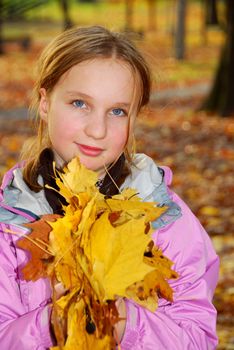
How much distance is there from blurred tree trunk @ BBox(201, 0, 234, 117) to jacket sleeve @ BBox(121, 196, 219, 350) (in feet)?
32.8

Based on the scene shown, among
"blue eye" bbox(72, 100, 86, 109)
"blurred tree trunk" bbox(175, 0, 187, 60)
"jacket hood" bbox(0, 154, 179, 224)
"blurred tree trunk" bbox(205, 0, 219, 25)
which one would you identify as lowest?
"blurred tree trunk" bbox(205, 0, 219, 25)

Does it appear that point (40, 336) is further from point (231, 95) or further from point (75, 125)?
point (231, 95)

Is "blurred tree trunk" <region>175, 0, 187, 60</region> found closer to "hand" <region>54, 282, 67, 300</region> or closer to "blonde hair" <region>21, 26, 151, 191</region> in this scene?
"blonde hair" <region>21, 26, 151, 191</region>

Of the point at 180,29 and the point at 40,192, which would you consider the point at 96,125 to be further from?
the point at 180,29

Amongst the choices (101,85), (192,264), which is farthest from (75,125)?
(192,264)

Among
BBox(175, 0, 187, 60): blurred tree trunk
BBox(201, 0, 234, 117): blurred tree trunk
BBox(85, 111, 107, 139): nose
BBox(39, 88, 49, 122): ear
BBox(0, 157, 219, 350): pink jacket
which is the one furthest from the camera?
BBox(175, 0, 187, 60): blurred tree trunk

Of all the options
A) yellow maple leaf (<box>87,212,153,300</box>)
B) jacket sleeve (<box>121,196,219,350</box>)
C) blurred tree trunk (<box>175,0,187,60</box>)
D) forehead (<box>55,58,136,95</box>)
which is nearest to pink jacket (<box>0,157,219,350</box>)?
jacket sleeve (<box>121,196,219,350</box>)

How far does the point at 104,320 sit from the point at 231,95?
10610 mm

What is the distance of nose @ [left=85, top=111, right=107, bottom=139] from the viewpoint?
2062 mm

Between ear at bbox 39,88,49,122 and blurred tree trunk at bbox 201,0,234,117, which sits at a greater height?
ear at bbox 39,88,49,122

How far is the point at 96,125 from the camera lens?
81.6 inches

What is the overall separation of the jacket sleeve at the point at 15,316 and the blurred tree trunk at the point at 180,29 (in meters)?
21.2

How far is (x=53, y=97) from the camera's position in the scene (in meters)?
2.22

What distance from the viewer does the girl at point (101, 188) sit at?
198 centimetres
